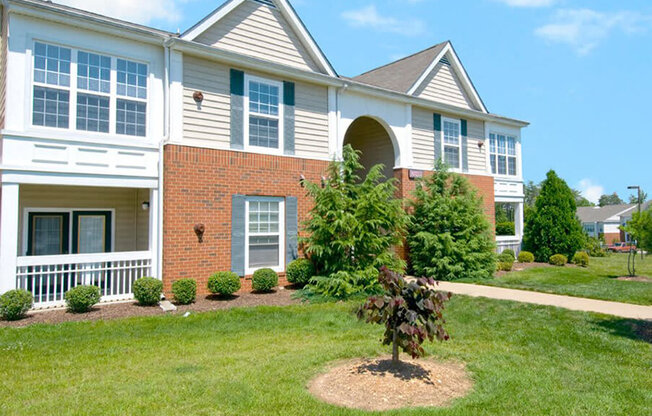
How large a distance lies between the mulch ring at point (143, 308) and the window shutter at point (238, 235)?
725 mm

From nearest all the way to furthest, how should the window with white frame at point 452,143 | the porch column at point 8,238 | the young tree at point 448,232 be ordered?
1. the porch column at point 8,238
2. the young tree at point 448,232
3. the window with white frame at point 452,143

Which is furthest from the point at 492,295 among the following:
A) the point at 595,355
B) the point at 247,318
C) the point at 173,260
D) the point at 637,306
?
the point at 173,260

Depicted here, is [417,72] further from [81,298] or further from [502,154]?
[81,298]

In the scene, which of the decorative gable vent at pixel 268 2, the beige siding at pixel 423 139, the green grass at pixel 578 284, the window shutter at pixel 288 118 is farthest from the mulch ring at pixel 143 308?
the decorative gable vent at pixel 268 2

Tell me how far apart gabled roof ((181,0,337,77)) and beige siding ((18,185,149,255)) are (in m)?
4.63

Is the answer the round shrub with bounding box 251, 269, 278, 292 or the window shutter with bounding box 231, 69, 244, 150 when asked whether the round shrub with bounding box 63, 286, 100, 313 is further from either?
the window shutter with bounding box 231, 69, 244, 150

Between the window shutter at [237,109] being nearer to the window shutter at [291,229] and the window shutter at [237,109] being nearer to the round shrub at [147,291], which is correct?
the window shutter at [291,229]

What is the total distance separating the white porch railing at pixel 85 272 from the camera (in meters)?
9.05

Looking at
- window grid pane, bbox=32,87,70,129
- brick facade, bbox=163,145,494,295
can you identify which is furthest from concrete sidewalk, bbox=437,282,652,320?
window grid pane, bbox=32,87,70,129

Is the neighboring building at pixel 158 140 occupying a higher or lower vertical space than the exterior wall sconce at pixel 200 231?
higher

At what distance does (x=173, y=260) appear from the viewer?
34.2 ft

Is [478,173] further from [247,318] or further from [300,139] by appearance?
[247,318]

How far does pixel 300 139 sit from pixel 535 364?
8.89m

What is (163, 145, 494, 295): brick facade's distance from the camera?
412 inches
